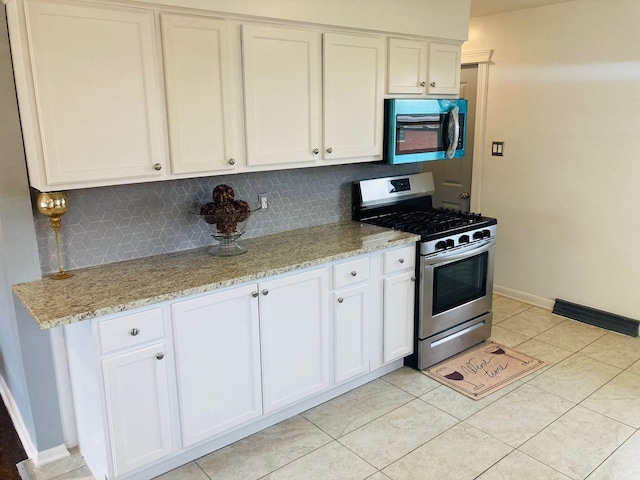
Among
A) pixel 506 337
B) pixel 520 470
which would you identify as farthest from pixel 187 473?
pixel 506 337

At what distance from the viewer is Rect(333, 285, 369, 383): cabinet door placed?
2.90 m

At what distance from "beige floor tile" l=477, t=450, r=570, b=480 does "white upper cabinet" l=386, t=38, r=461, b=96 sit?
7.22ft

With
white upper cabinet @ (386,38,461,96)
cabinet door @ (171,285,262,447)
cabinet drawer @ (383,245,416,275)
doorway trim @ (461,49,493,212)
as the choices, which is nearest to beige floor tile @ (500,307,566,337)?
doorway trim @ (461,49,493,212)

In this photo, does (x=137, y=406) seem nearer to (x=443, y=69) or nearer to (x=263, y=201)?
(x=263, y=201)

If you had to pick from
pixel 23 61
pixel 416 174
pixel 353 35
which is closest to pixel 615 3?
pixel 416 174

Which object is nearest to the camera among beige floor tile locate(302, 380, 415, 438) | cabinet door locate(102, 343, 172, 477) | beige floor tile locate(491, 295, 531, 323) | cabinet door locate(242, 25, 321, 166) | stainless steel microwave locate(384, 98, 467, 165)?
cabinet door locate(102, 343, 172, 477)

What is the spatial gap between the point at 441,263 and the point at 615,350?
59.8 inches

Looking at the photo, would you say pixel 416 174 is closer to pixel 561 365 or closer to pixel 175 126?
pixel 561 365

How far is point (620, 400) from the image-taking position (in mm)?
3012

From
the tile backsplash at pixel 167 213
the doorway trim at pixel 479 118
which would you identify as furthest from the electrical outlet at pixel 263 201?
the doorway trim at pixel 479 118

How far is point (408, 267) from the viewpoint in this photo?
3186 mm

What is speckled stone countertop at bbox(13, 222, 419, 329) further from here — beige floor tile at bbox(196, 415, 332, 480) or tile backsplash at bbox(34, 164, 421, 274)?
beige floor tile at bbox(196, 415, 332, 480)

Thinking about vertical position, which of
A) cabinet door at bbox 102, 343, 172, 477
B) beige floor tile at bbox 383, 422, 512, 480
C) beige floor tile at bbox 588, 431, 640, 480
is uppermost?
cabinet door at bbox 102, 343, 172, 477

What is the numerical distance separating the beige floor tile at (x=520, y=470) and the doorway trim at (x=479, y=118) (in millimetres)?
2690
